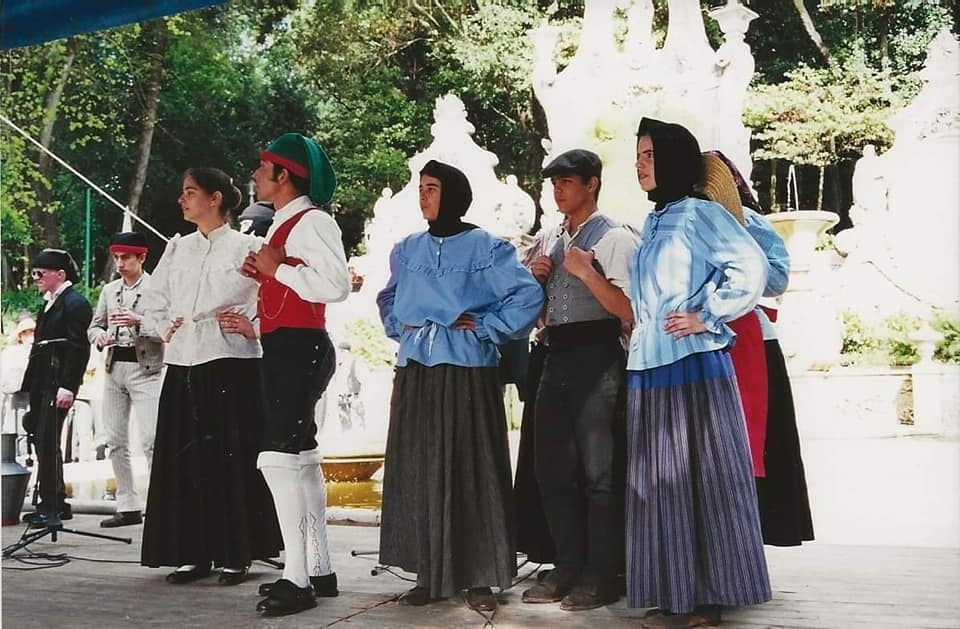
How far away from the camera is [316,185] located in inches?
131

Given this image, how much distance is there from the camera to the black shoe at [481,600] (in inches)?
122

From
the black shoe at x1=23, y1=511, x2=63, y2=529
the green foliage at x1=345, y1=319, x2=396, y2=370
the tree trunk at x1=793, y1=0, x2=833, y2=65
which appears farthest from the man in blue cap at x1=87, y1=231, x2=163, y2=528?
the tree trunk at x1=793, y1=0, x2=833, y2=65

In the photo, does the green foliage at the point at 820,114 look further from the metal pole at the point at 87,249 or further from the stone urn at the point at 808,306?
the metal pole at the point at 87,249

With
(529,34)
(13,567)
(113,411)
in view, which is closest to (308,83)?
(529,34)

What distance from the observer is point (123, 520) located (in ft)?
16.7

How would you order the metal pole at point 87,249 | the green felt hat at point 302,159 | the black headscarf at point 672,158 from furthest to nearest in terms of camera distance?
1. the metal pole at point 87,249
2. the green felt hat at point 302,159
3. the black headscarf at point 672,158

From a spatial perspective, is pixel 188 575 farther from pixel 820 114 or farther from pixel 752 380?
pixel 820 114

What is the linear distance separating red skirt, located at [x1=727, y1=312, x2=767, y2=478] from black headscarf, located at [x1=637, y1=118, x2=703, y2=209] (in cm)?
50

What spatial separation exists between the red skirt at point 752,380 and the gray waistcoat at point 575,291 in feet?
1.47

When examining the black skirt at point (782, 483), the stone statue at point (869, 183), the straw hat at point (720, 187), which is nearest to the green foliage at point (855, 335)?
the stone statue at point (869, 183)

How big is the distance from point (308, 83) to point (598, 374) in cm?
341

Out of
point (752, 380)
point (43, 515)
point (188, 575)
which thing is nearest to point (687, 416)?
point (752, 380)

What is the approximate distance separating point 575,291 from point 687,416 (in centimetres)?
55

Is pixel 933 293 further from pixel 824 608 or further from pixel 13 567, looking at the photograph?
pixel 13 567
